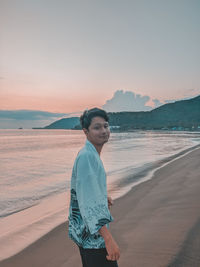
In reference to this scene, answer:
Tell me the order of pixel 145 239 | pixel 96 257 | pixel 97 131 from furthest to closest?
pixel 145 239
pixel 97 131
pixel 96 257

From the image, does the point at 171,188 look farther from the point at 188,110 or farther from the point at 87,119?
the point at 188,110

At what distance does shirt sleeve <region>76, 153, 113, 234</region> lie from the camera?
1.46 m

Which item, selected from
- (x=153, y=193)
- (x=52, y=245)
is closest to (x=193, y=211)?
(x=153, y=193)

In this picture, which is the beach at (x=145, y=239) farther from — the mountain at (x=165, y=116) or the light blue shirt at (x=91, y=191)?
the mountain at (x=165, y=116)

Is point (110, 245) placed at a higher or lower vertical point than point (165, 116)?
lower

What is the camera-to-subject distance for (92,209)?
147cm

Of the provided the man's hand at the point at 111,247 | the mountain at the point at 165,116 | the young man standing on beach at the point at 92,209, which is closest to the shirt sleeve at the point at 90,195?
the young man standing on beach at the point at 92,209

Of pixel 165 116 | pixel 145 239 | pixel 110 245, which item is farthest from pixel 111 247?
pixel 165 116

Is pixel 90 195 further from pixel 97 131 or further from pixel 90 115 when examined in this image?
pixel 90 115

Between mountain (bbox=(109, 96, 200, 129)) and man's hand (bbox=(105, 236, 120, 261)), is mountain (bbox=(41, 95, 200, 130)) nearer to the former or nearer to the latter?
mountain (bbox=(109, 96, 200, 129))

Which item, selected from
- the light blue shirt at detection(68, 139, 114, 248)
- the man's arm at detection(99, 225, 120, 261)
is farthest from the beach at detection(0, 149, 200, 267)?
the light blue shirt at detection(68, 139, 114, 248)

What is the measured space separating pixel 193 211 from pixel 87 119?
3.96 m

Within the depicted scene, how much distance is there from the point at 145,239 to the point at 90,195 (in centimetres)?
270

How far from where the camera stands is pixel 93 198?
147 centimetres
